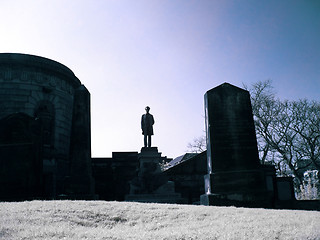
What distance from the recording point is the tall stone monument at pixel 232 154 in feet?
24.7

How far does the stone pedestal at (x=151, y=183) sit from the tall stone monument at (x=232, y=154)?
9.23 ft

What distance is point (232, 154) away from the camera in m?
7.91

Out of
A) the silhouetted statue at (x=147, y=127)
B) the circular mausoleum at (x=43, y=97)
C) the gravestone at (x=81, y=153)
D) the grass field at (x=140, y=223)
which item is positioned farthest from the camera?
the circular mausoleum at (x=43, y=97)

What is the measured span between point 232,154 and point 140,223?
Result: 14.7 feet

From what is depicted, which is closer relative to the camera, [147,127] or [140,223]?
[140,223]

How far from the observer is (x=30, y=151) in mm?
8156

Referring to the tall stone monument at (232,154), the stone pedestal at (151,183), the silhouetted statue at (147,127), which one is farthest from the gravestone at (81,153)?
the tall stone monument at (232,154)

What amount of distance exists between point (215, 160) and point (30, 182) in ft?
17.9

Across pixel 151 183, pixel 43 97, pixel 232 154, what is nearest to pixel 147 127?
pixel 151 183

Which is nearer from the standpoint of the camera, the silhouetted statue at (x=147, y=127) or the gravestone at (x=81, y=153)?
the gravestone at (x=81, y=153)

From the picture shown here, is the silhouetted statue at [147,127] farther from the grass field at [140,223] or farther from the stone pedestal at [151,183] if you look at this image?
the grass field at [140,223]

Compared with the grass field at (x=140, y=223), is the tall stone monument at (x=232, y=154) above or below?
above

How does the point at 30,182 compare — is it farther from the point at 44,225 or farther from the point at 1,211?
the point at 44,225

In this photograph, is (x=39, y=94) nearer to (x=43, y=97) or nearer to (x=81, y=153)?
(x=43, y=97)
